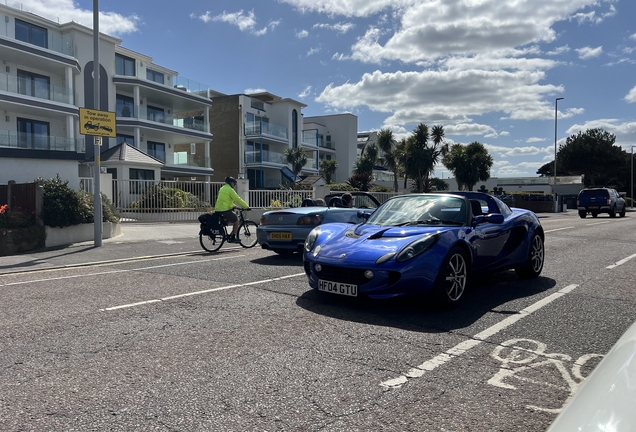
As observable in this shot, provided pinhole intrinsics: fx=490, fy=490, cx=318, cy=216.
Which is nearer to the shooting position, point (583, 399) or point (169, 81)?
point (583, 399)

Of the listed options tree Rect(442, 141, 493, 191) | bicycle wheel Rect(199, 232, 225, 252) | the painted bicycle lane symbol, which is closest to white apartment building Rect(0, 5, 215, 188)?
bicycle wheel Rect(199, 232, 225, 252)

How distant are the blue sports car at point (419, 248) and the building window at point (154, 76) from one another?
3570 cm

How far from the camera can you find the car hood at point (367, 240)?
5.32m

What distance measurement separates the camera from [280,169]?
2079 inches

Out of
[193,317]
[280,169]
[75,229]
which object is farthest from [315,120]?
[193,317]

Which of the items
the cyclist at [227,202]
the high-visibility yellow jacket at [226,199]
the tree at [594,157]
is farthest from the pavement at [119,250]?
the tree at [594,157]

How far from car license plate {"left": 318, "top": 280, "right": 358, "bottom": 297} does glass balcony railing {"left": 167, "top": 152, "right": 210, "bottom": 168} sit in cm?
3303

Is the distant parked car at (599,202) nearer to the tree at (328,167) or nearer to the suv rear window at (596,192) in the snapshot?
the suv rear window at (596,192)

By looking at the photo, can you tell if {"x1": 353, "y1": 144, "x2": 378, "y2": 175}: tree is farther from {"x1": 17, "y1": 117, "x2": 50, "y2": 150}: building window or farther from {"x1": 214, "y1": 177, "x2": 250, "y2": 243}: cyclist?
{"x1": 214, "y1": 177, "x2": 250, "y2": 243}: cyclist

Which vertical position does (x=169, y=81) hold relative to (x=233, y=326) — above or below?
above

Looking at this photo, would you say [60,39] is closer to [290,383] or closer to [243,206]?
[243,206]

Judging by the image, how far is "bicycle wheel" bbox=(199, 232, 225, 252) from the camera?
11.3 meters

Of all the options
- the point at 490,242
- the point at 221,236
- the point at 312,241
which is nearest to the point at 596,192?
the point at 221,236

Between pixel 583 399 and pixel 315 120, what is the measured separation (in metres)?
76.8
